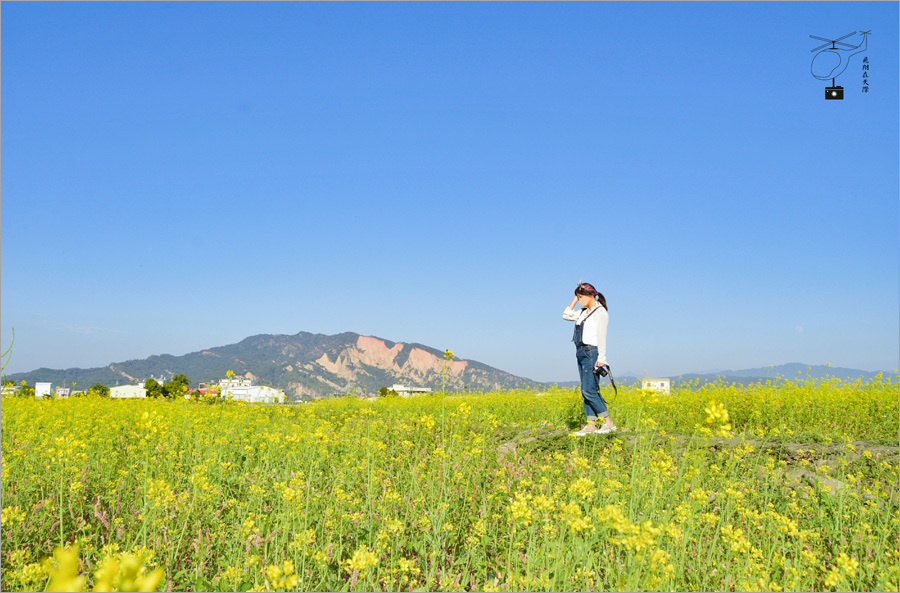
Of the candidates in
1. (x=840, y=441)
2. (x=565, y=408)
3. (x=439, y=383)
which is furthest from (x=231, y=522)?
(x=565, y=408)

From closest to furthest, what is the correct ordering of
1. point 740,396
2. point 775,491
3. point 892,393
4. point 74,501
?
point 74,501 → point 775,491 → point 892,393 → point 740,396

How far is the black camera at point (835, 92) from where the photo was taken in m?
6.31

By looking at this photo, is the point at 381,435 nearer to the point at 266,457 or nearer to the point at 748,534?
the point at 266,457

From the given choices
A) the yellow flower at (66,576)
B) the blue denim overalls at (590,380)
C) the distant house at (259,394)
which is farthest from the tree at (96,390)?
the yellow flower at (66,576)

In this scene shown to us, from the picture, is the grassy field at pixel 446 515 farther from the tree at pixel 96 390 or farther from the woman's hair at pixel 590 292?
the tree at pixel 96 390

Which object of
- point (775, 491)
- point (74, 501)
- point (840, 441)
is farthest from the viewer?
point (840, 441)

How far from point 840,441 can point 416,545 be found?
616cm

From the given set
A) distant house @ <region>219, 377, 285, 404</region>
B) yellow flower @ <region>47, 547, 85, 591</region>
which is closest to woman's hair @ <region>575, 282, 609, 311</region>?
distant house @ <region>219, 377, 285, 404</region>

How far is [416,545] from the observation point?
11.0 ft

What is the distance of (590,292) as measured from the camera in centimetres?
788

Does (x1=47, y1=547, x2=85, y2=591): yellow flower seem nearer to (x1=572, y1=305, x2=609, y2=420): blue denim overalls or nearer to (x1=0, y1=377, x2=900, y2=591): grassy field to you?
(x1=0, y1=377, x2=900, y2=591): grassy field

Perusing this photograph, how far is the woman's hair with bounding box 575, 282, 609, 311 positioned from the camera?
25.7 feet

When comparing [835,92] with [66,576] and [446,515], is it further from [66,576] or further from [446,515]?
[66,576]

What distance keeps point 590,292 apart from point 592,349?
32.1 inches
